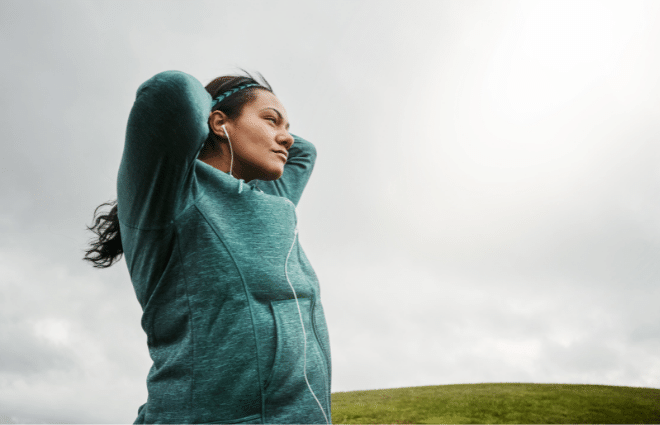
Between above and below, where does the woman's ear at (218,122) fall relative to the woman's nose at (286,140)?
above

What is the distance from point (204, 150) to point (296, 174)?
1.78 feet

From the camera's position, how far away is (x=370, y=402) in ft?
18.0

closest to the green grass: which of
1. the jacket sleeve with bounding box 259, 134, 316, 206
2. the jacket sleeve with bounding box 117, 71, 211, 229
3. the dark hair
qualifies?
the jacket sleeve with bounding box 259, 134, 316, 206

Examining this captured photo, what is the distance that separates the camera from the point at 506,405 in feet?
16.5

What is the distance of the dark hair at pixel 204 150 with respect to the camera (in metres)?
1.26

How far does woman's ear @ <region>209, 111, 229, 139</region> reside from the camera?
4.03 feet

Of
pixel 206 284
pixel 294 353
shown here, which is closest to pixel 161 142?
pixel 206 284

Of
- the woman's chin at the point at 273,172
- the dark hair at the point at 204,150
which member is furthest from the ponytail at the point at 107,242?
the woman's chin at the point at 273,172

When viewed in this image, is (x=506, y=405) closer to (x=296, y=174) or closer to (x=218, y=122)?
(x=296, y=174)

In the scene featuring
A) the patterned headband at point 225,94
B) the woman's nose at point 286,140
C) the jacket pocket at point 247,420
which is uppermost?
the patterned headband at point 225,94

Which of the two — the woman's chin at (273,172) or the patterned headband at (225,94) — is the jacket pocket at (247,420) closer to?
the woman's chin at (273,172)

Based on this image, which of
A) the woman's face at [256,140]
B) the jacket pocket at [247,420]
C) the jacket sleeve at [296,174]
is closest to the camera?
the jacket pocket at [247,420]

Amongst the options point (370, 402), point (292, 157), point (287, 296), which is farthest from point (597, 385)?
point (287, 296)

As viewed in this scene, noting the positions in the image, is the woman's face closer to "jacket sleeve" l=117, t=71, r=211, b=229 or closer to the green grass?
"jacket sleeve" l=117, t=71, r=211, b=229
